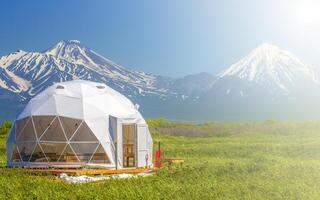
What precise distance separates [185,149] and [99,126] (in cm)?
1409

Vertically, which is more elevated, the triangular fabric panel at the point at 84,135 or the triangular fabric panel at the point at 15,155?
the triangular fabric panel at the point at 84,135

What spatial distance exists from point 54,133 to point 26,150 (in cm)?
164

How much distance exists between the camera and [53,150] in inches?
1081

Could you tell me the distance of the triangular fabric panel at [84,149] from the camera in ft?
88.6

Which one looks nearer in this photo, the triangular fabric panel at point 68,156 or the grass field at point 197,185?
the grass field at point 197,185

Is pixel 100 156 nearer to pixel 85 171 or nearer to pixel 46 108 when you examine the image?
pixel 85 171

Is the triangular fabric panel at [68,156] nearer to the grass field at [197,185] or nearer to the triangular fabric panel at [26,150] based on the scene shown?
the triangular fabric panel at [26,150]

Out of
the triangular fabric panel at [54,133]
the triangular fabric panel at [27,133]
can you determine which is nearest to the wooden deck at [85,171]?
the triangular fabric panel at [54,133]

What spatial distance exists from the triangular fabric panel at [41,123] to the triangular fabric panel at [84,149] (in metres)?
1.79

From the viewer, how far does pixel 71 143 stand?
27078 millimetres

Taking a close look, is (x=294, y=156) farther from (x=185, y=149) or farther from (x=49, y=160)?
(x=49, y=160)

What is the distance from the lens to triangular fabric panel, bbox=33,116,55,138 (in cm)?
2805

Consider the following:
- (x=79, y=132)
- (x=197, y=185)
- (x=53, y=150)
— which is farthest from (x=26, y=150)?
(x=197, y=185)

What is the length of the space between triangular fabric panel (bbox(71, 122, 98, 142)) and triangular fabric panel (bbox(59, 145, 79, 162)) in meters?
0.50
